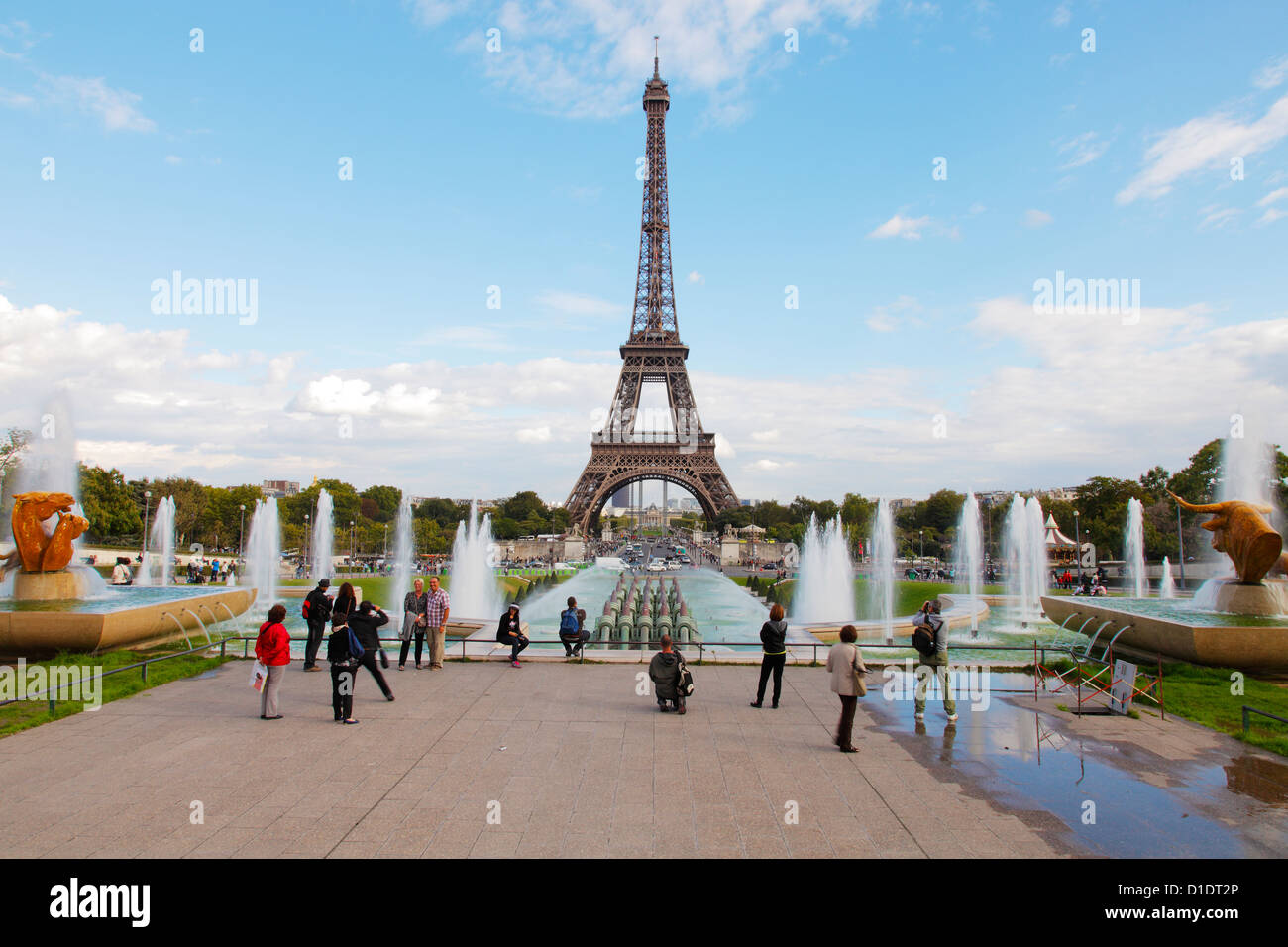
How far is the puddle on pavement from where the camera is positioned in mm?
6066

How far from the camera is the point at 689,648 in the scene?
52.6 ft

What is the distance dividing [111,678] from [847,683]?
34.7ft

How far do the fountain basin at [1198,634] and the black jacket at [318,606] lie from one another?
45.3ft

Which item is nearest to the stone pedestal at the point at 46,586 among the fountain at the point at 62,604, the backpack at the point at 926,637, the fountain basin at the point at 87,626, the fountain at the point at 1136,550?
the fountain at the point at 62,604

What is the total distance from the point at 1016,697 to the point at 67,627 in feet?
48.5

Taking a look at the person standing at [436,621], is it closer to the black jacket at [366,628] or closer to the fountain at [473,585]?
the black jacket at [366,628]

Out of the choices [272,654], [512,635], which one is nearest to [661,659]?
[512,635]

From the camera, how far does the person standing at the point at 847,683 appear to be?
A: 854 centimetres

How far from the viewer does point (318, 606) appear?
12.1 meters

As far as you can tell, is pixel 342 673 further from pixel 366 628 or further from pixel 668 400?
pixel 668 400

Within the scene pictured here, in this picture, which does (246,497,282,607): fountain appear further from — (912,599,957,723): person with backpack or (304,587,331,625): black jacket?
(912,599,957,723): person with backpack

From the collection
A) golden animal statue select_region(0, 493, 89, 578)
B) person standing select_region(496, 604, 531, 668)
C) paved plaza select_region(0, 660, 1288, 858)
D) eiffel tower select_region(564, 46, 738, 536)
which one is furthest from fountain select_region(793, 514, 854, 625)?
eiffel tower select_region(564, 46, 738, 536)
